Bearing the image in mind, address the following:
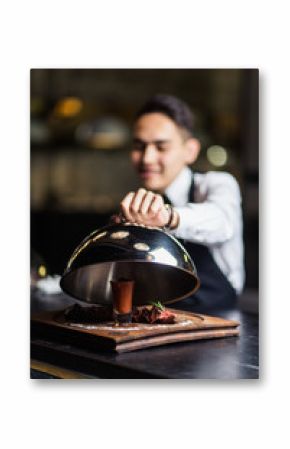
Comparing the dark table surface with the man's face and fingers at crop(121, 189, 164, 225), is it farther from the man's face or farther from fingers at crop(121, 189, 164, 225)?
the man's face

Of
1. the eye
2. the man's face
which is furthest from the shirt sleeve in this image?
the eye

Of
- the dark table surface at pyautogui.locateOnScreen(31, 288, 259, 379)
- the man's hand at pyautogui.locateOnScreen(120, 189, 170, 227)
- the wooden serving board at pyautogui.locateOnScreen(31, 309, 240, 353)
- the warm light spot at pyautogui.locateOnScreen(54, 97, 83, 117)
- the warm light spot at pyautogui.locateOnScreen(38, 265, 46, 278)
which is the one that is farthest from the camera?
the warm light spot at pyautogui.locateOnScreen(38, 265, 46, 278)

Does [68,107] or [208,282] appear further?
[68,107]

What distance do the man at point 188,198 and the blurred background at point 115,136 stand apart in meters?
0.04

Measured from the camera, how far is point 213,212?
2850 mm

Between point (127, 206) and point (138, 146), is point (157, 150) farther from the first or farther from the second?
point (127, 206)

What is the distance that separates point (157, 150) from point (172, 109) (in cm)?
18

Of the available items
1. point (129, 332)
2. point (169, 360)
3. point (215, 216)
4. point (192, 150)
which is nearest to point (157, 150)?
point (192, 150)

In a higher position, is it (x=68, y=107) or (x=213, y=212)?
Answer: (x=68, y=107)

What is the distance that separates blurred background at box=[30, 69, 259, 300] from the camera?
2.71 m

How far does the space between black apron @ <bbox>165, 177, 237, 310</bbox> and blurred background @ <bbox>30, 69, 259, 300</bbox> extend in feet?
0.37

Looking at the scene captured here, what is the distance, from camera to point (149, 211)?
8.93ft

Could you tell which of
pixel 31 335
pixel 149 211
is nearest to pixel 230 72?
pixel 149 211
